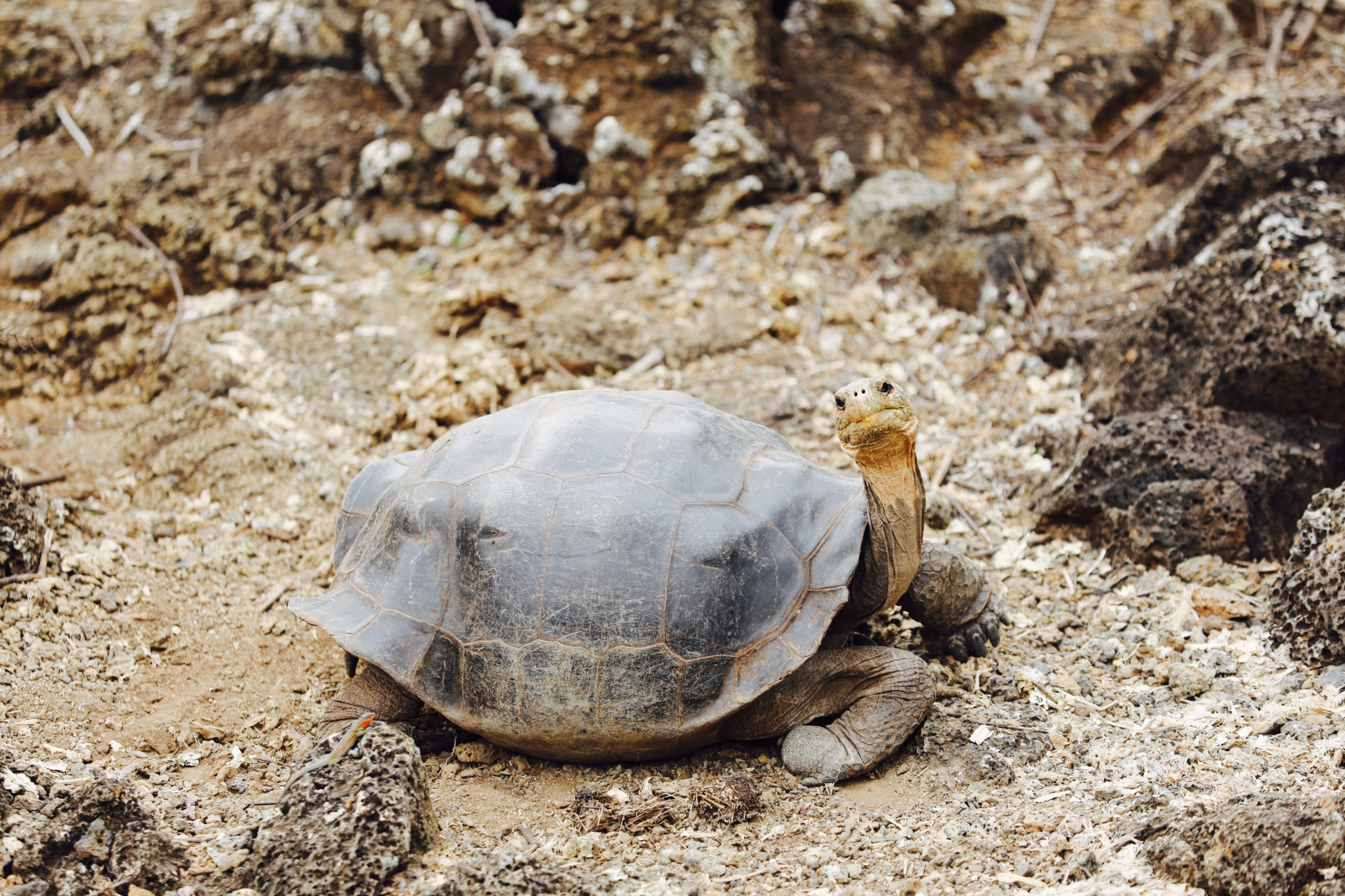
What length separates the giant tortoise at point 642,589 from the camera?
2588mm

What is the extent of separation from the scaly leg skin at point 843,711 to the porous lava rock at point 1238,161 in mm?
3446

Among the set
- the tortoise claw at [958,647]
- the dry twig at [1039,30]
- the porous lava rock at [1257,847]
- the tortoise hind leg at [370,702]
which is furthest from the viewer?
the dry twig at [1039,30]

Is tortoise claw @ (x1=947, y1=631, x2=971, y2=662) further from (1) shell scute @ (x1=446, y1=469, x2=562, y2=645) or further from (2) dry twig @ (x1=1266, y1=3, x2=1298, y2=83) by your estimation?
(2) dry twig @ (x1=1266, y1=3, x2=1298, y2=83)

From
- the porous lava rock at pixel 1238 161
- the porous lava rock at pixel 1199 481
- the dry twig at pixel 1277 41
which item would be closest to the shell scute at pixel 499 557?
the porous lava rock at pixel 1199 481

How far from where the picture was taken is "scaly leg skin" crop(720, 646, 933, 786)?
269 cm

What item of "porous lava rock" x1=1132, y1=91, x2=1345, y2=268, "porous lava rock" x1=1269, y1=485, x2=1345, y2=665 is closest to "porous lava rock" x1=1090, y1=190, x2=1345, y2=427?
"porous lava rock" x1=1132, y1=91, x2=1345, y2=268

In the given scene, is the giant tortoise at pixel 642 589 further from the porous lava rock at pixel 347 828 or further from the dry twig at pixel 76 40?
the dry twig at pixel 76 40

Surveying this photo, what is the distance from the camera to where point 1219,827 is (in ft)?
6.48

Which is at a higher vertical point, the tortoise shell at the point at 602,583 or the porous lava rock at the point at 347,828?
the tortoise shell at the point at 602,583

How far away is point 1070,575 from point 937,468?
916 mm

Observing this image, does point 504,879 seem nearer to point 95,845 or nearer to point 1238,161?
point 95,845

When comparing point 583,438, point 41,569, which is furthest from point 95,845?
point 41,569

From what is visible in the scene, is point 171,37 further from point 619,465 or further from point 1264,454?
point 1264,454

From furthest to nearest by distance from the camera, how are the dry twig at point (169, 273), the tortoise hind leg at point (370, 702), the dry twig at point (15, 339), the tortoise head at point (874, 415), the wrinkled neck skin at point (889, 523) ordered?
1. the dry twig at point (169, 273)
2. the dry twig at point (15, 339)
3. the tortoise hind leg at point (370, 702)
4. the wrinkled neck skin at point (889, 523)
5. the tortoise head at point (874, 415)
